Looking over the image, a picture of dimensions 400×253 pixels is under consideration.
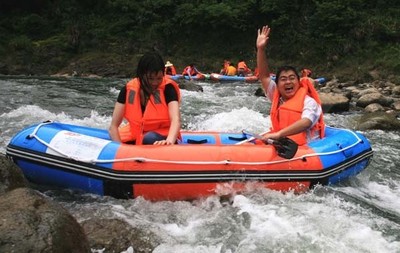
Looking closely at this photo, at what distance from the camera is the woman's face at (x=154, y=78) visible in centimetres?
423

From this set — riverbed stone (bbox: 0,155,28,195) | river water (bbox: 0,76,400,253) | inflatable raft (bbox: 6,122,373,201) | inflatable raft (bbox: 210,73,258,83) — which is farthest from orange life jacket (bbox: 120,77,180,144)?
inflatable raft (bbox: 210,73,258,83)

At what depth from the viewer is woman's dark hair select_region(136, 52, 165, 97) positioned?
13.5ft

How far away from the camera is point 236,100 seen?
1159 centimetres

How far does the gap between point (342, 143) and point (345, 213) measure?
1036 mm

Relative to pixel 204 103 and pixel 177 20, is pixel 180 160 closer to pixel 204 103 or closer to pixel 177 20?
pixel 204 103

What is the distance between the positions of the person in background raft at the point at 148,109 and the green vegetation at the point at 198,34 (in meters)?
13.7

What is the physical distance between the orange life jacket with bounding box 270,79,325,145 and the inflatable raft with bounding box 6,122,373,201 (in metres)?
0.44

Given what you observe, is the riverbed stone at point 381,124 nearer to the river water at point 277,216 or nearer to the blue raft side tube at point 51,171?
the river water at point 277,216

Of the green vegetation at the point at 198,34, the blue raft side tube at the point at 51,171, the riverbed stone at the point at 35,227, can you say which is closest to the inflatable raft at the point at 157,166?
the blue raft side tube at the point at 51,171

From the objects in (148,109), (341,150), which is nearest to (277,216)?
(341,150)

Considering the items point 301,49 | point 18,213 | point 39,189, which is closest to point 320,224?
point 18,213

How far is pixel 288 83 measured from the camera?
15.9 feet

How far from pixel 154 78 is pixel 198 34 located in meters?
19.1

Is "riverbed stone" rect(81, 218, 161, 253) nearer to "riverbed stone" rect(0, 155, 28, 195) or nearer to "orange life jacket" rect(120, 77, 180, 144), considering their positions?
"riverbed stone" rect(0, 155, 28, 195)
